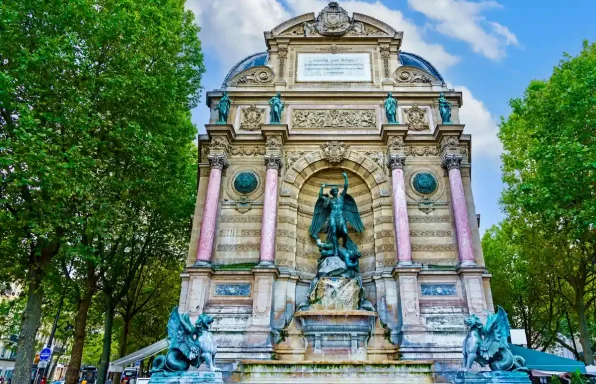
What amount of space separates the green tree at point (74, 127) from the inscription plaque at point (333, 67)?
593 centimetres

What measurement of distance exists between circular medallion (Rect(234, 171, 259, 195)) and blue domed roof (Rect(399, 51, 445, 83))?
8.76 meters

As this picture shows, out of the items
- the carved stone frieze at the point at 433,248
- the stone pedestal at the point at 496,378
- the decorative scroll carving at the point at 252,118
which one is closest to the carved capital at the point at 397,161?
the carved stone frieze at the point at 433,248

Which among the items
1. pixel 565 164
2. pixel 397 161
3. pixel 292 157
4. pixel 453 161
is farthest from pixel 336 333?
pixel 565 164

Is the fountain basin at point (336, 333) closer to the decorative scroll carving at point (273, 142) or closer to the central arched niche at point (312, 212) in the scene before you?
the central arched niche at point (312, 212)

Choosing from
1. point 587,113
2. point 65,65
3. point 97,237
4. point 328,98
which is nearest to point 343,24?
point 328,98

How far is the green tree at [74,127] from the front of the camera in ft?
35.5

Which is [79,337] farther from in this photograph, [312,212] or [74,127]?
[312,212]

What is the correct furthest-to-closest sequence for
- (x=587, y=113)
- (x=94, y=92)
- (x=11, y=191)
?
(x=587, y=113) → (x=94, y=92) → (x=11, y=191)

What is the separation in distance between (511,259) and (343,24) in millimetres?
17165

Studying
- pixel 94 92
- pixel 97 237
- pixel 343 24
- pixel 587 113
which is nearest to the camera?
pixel 94 92

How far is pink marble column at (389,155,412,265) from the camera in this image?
14023 mm

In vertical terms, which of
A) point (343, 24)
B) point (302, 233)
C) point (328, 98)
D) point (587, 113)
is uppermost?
point (343, 24)

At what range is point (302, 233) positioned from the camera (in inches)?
631

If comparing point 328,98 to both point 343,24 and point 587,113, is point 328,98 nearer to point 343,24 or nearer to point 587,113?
point 343,24
